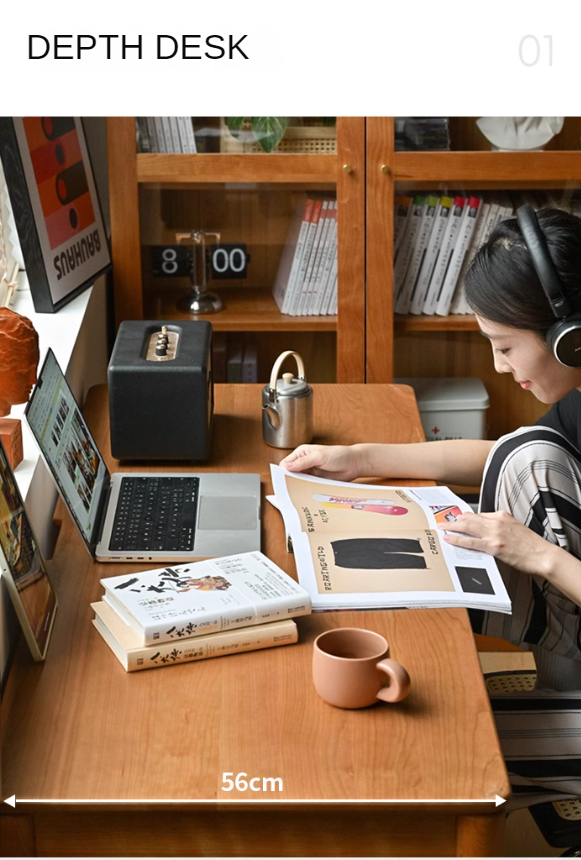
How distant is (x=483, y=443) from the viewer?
5.79ft

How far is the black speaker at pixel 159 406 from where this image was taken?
1644 millimetres

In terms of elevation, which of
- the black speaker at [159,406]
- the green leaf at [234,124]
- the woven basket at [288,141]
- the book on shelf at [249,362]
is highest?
the green leaf at [234,124]

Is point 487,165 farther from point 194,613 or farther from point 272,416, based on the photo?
point 194,613

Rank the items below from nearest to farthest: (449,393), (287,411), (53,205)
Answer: (287,411) → (53,205) → (449,393)

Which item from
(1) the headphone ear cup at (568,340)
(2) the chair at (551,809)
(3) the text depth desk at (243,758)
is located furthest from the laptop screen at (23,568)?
(1) the headphone ear cup at (568,340)

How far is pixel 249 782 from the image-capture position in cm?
98

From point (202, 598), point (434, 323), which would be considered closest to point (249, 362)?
point (434, 323)

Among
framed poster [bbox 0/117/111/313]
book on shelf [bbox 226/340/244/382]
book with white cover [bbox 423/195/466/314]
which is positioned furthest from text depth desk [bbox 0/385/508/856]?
A: book with white cover [bbox 423/195/466/314]

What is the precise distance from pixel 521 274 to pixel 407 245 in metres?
1.08

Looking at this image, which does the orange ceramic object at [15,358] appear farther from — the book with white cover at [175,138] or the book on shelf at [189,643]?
the book with white cover at [175,138]

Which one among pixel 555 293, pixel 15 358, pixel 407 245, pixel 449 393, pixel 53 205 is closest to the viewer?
pixel 555 293

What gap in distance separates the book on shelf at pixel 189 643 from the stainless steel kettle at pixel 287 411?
0.58 m

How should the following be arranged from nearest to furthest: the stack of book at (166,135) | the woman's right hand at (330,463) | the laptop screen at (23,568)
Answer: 1. the laptop screen at (23,568)
2. the woman's right hand at (330,463)
3. the stack of book at (166,135)
